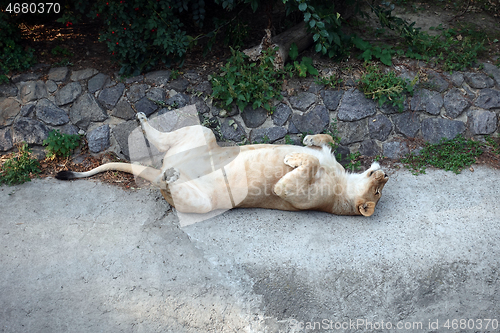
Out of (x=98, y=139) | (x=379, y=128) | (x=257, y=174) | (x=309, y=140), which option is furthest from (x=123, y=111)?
(x=379, y=128)

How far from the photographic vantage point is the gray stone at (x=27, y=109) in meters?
5.00

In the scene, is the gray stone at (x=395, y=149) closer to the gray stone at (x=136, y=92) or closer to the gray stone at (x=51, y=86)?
the gray stone at (x=136, y=92)

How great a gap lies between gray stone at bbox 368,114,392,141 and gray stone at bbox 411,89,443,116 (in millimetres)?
A: 437

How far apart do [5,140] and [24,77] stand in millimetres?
952

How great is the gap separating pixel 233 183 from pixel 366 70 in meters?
2.64

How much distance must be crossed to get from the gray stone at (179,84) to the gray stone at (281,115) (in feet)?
4.15

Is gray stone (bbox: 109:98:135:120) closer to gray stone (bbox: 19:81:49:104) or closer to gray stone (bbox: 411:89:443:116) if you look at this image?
gray stone (bbox: 19:81:49:104)

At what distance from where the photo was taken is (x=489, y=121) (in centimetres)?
503

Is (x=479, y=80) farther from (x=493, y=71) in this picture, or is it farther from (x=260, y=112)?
(x=260, y=112)

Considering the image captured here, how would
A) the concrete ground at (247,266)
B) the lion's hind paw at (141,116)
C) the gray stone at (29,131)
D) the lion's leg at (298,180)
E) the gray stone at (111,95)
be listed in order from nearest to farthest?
the concrete ground at (247,266), the lion's leg at (298,180), the lion's hind paw at (141,116), the gray stone at (29,131), the gray stone at (111,95)

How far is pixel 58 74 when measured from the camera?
207 inches

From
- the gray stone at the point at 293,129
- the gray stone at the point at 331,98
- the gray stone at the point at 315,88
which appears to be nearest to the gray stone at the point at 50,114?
the gray stone at the point at 293,129

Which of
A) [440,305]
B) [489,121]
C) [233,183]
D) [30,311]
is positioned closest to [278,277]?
[233,183]

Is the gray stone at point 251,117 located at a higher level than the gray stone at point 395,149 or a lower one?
higher
